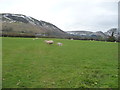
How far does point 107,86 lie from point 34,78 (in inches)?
118

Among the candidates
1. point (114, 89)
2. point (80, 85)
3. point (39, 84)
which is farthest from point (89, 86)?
point (39, 84)

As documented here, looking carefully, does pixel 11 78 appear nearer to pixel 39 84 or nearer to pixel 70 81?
pixel 39 84

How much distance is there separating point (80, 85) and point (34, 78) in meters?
2.10

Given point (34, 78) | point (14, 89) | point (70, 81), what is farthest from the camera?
point (34, 78)

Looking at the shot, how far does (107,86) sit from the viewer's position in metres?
5.99

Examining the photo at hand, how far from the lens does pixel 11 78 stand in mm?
7070

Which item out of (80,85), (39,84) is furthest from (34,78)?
(80,85)

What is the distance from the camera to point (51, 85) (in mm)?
6051

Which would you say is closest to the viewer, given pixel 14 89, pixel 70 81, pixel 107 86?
pixel 14 89

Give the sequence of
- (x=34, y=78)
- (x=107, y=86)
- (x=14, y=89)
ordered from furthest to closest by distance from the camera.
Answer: (x=34, y=78), (x=107, y=86), (x=14, y=89)

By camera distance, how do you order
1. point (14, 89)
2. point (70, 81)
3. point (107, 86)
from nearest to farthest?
point (14, 89) < point (107, 86) < point (70, 81)

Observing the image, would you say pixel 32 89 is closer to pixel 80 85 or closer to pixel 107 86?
pixel 80 85

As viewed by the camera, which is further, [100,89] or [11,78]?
[11,78]

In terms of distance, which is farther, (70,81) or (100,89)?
(70,81)
